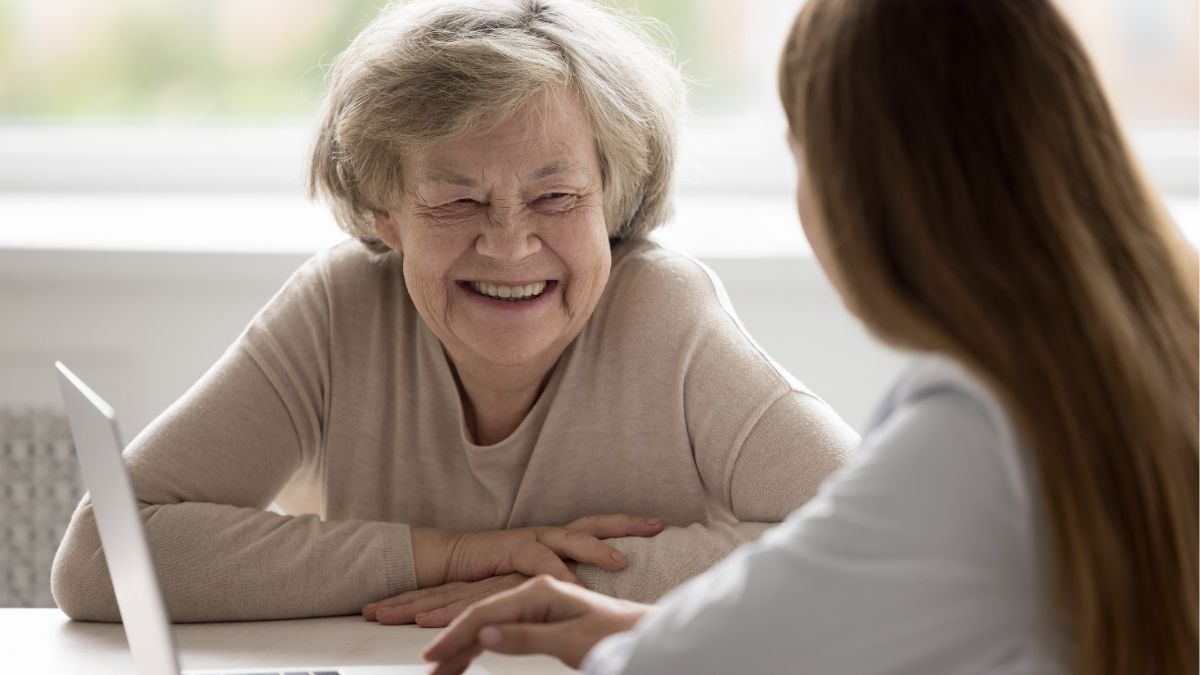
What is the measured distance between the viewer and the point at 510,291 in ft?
5.35

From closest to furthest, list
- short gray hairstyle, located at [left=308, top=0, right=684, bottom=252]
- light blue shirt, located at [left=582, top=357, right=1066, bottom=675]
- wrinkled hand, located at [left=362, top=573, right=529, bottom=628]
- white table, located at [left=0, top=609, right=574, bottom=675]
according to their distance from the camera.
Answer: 1. light blue shirt, located at [left=582, top=357, right=1066, bottom=675]
2. white table, located at [left=0, top=609, right=574, bottom=675]
3. wrinkled hand, located at [left=362, top=573, right=529, bottom=628]
4. short gray hairstyle, located at [left=308, top=0, right=684, bottom=252]

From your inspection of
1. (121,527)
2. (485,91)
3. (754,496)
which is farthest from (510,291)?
(121,527)

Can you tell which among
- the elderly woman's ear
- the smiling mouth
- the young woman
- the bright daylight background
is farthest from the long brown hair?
the bright daylight background

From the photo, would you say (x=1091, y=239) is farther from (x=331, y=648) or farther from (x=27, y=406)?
(x=27, y=406)

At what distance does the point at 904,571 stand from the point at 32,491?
246cm

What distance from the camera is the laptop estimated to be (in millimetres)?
940

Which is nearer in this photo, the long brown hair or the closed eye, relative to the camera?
the long brown hair

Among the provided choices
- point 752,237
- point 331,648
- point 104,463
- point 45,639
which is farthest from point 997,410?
point 752,237

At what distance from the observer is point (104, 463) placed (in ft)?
3.24

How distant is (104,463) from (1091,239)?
0.66 metres

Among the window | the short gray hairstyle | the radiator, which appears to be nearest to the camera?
the short gray hairstyle

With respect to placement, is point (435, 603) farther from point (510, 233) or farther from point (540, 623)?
point (540, 623)

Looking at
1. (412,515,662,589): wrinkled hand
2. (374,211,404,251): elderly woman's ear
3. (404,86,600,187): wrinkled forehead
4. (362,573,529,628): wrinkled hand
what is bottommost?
(362,573,529,628): wrinkled hand

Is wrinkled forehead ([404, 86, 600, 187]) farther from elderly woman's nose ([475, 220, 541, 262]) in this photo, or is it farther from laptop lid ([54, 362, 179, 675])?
laptop lid ([54, 362, 179, 675])
